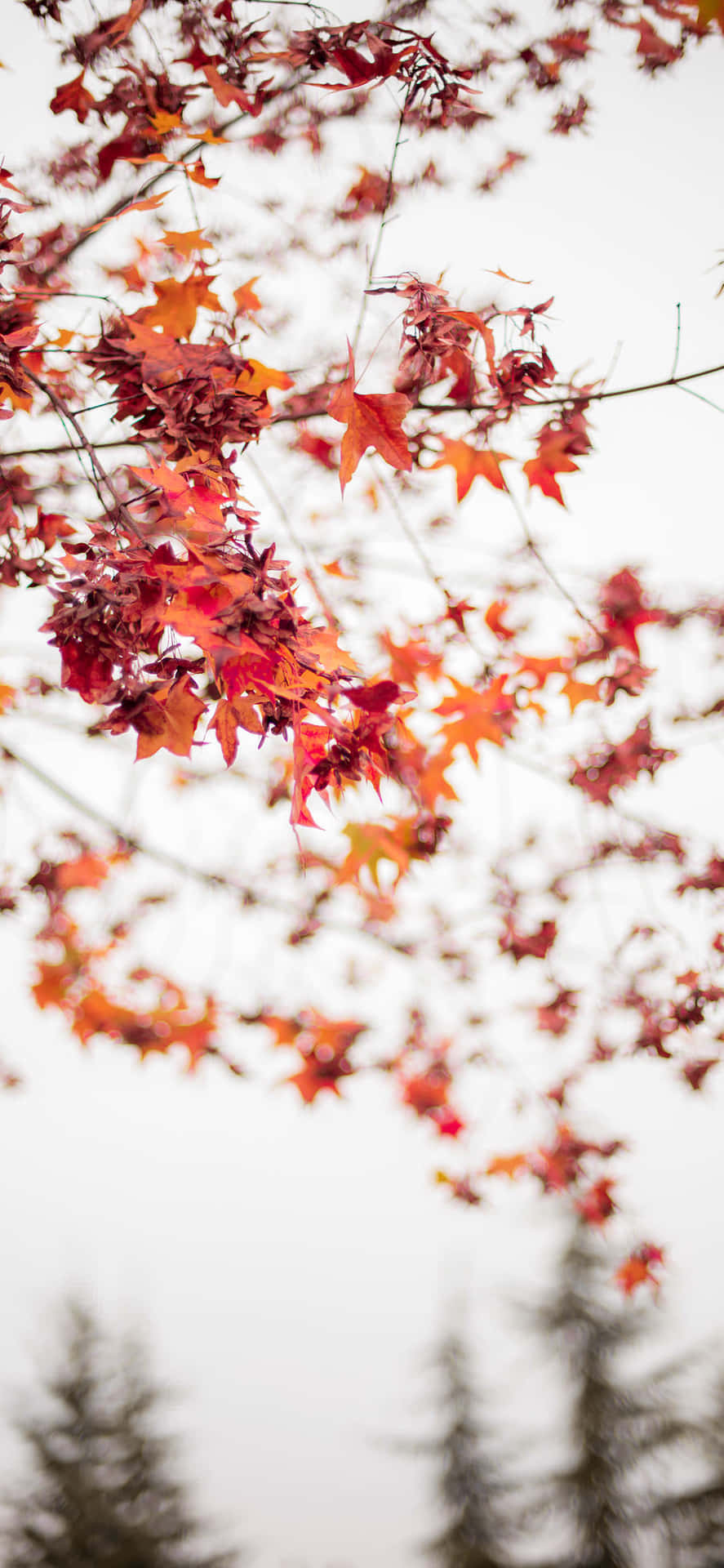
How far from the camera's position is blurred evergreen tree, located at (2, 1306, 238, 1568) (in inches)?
268

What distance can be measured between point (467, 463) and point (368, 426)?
0.41m

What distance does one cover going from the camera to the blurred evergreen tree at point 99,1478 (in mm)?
6809

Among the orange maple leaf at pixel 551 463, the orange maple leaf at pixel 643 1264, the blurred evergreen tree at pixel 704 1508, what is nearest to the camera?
the orange maple leaf at pixel 551 463

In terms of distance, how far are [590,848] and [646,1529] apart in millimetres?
10020

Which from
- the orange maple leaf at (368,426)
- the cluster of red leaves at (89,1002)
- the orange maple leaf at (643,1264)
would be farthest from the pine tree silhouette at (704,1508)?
the orange maple leaf at (368,426)

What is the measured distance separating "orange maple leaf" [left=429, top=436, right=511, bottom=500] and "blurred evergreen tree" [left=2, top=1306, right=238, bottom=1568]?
30.9 feet

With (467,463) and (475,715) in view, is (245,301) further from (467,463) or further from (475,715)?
(475,715)

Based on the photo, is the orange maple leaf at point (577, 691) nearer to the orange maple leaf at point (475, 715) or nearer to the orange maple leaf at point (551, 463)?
the orange maple leaf at point (475, 715)

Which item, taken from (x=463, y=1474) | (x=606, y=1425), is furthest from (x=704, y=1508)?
(x=463, y=1474)

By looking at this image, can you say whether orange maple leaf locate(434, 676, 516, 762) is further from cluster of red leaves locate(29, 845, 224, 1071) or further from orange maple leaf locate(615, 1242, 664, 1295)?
orange maple leaf locate(615, 1242, 664, 1295)

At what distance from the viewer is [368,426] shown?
3.10ft

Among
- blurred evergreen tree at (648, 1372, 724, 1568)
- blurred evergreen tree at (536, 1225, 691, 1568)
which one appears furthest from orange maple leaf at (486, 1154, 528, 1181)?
blurred evergreen tree at (648, 1372, 724, 1568)

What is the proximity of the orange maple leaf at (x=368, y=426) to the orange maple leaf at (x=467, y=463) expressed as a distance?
13.9 inches

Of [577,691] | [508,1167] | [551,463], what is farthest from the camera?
[508,1167]
